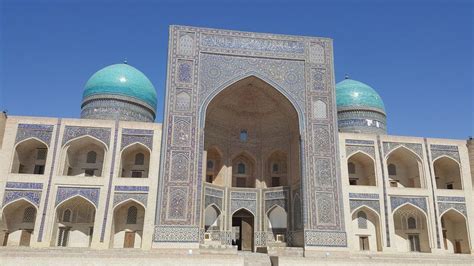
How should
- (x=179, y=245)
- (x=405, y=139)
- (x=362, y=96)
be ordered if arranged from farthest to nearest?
1. (x=362, y=96)
2. (x=405, y=139)
3. (x=179, y=245)

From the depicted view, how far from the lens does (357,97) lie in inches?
776

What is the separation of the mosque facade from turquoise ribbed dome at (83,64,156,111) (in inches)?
4.9

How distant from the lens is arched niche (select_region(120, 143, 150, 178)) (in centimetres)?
1587

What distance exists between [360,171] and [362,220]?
2.19m

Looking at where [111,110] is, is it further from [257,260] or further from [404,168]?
[404,168]

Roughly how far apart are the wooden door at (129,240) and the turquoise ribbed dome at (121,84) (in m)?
6.41

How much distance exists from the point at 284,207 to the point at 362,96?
7.19 meters

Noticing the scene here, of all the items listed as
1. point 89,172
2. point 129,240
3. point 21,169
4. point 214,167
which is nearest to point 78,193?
point 89,172

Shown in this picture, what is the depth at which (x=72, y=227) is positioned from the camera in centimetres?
1469

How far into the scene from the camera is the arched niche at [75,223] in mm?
14331

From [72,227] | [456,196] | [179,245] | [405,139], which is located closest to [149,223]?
[179,245]

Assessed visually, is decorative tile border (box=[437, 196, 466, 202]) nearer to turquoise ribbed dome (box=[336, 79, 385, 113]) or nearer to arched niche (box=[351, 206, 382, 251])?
arched niche (box=[351, 206, 382, 251])

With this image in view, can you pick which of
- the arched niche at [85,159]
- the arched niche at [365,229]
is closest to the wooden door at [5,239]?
the arched niche at [85,159]

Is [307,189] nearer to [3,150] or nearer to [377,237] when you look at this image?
[377,237]
